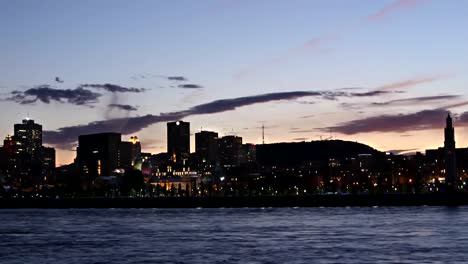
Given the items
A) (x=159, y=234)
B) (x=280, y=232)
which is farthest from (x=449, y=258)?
(x=159, y=234)

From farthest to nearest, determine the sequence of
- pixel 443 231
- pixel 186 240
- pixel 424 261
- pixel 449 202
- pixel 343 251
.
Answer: pixel 449 202, pixel 443 231, pixel 186 240, pixel 343 251, pixel 424 261

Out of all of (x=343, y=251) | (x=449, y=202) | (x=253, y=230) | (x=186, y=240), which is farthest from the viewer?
(x=449, y=202)

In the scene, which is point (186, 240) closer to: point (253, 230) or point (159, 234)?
point (159, 234)

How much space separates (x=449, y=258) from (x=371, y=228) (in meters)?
36.5

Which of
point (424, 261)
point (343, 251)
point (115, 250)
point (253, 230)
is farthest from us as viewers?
point (253, 230)

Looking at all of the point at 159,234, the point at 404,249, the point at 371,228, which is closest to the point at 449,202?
the point at 371,228

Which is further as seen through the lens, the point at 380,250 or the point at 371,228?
the point at 371,228

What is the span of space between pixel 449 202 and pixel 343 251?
467 ft

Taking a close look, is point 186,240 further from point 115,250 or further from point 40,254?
point 40,254

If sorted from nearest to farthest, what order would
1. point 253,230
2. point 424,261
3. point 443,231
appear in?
point 424,261 → point 443,231 → point 253,230

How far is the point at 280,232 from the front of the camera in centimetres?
8831

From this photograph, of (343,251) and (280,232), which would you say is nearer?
(343,251)

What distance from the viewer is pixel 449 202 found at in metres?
200

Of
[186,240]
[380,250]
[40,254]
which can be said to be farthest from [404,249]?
[40,254]
